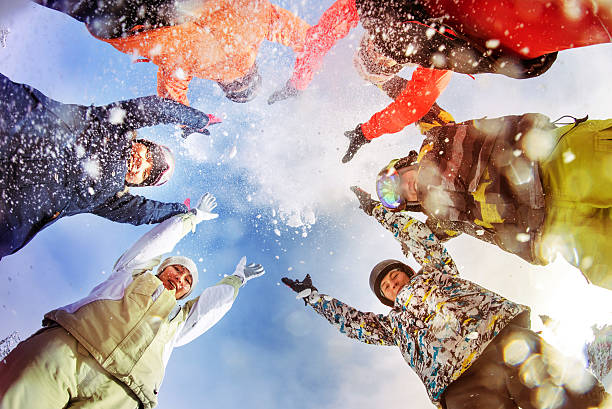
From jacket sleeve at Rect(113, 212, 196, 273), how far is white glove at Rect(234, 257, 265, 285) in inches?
48.8

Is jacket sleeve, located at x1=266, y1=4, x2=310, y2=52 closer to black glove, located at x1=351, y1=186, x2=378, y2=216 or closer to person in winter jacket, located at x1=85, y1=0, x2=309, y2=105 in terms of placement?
person in winter jacket, located at x1=85, y1=0, x2=309, y2=105

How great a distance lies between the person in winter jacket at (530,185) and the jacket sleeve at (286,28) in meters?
2.65

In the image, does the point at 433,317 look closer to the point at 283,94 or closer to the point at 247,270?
the point at 247,270

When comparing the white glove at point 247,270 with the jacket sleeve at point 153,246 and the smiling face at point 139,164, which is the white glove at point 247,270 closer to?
the jacket sleeve at point 153,246

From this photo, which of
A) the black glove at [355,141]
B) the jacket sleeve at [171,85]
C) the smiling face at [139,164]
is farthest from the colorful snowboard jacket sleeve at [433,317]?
the jacket sleeve at [171,85]

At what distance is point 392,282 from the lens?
3914 mm

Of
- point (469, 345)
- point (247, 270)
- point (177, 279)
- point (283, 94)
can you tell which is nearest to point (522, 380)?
point (469, 345)

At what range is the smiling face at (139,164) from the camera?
12.0ft

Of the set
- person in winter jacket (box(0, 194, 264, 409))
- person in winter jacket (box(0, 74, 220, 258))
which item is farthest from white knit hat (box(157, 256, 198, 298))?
person in winter jacket (box(0, 74, 220, 258))

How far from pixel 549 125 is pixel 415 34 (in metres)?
1.09

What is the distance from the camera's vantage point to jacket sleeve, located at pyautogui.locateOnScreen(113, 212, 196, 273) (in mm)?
3736

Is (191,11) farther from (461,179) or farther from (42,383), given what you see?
(42,383)

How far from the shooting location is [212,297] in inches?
163

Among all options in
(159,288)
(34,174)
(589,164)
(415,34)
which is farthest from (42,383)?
(589,164)
